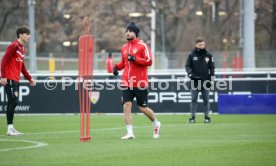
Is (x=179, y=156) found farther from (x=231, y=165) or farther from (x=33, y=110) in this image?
(x=33, y=110)

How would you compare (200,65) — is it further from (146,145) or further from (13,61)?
(146,145)

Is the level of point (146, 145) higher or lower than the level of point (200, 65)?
lower

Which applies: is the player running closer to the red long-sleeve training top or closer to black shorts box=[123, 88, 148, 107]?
black shorts box=[123, 88, 148, 107]

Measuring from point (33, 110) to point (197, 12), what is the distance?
36.5 metres

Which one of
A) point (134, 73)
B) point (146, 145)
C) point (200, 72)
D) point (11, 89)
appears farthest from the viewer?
point (200, 72)

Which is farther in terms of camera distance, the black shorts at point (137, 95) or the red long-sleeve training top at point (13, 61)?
the red long-sleeve training top at point (13, 61)

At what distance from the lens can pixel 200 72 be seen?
20.9 m

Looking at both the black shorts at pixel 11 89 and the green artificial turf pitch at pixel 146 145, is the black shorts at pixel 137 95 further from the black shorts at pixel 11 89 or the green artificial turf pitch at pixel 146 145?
the black shorts at pixel 11 89

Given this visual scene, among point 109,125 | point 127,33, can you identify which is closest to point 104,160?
point 127,33

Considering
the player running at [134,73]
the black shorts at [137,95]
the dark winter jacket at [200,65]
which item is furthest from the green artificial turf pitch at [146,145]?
the dark winter jacket at [200,65]

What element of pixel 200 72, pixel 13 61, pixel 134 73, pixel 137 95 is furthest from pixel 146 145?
pixel 200 72

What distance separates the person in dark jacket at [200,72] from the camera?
2084cm

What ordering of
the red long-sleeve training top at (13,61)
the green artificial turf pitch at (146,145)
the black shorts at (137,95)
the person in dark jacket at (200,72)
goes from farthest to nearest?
the person in dark jacket at (200,72)
the red long-sleeve training top at (13,61)
the black shorts at (137,95)
the green artificial turf pitch at (146,145)

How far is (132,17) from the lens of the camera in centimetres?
6519
